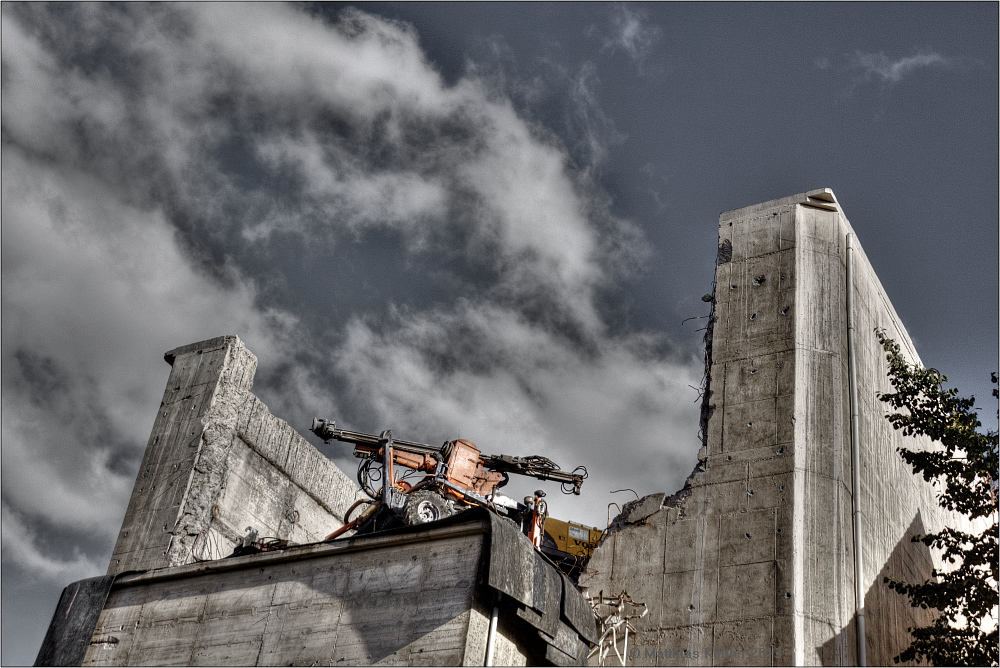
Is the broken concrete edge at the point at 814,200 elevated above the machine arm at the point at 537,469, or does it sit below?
above

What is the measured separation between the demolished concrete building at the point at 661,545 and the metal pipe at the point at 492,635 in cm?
2

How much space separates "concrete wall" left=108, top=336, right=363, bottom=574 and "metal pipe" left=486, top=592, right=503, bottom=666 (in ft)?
19.7

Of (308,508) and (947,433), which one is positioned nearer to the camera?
(947,433)

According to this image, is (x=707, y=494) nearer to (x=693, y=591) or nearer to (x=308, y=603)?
(x=693, y=591)

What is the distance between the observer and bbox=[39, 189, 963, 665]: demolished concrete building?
461 inches

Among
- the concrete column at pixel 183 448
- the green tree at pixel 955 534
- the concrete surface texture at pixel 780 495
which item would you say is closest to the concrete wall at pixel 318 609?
the concrete column at pixel 183 448

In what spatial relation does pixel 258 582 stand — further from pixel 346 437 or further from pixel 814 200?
pixel 814 200

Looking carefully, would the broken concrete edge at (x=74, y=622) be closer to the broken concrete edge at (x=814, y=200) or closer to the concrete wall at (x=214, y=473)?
the concrete wall at (x=214, y=473)

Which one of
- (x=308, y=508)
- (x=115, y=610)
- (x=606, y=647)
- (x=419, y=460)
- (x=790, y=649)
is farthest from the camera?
(x=308, y=508)

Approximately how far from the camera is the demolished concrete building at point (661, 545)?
1172 cm

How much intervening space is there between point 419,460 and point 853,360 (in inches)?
275

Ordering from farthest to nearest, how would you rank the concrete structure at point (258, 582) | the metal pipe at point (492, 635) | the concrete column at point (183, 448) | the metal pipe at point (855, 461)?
1. the concrete column at point (183, 448)
2. the metal pipe at point (855, 461)
3. the concrete structure at point (258, 582)
4. the metal pipe at point (492, 635)

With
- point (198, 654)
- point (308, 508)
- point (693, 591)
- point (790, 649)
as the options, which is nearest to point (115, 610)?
point (198, 654)

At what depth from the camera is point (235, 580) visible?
13.1 m
